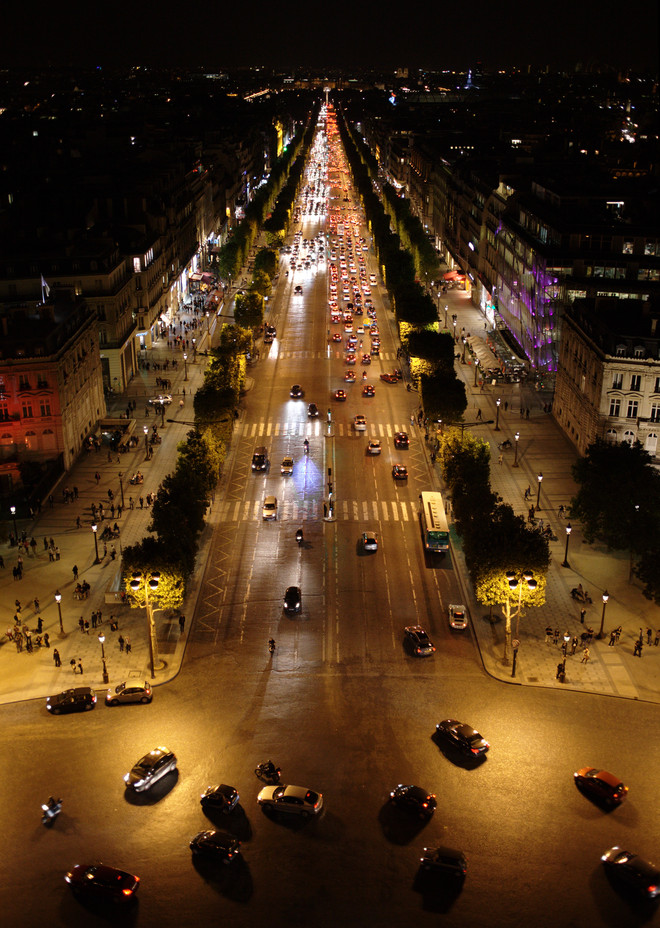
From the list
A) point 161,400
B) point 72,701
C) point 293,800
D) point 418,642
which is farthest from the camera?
point 161,400

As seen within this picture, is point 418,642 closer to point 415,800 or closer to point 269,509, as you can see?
point 415,800

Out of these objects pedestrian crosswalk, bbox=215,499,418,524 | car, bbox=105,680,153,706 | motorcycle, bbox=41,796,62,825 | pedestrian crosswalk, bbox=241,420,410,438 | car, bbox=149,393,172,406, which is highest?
motorcycle, bbox=41,796,62,825

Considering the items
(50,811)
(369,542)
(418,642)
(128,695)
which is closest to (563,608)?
(418,642)

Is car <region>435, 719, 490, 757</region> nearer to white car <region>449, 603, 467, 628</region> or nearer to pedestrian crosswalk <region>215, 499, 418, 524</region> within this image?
white car <region>449, 603, 467, 628</region>

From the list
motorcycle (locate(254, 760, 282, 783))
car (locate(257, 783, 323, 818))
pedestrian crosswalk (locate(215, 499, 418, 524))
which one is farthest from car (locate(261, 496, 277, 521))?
car (locate(257, 783, 323, 818))

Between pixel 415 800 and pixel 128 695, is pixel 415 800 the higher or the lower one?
the higher one

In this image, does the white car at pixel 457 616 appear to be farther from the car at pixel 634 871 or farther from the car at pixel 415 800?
the car at pixel 634 871

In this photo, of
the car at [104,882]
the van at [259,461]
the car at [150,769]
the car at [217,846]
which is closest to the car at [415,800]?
the car at [217,846]

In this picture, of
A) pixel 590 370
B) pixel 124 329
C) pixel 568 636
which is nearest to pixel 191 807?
pixel 568 636
